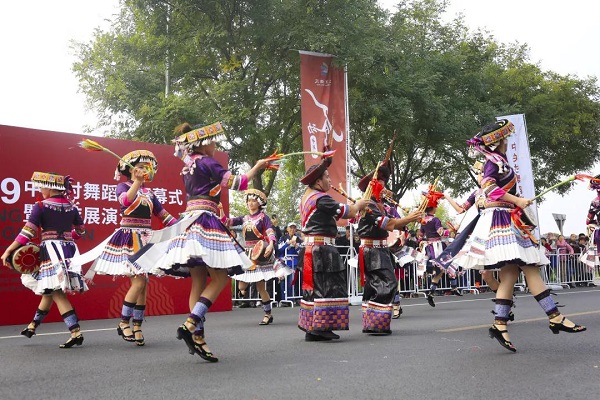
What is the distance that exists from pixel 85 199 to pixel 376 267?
19.9ft

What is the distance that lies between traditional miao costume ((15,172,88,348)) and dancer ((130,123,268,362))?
5.56ft

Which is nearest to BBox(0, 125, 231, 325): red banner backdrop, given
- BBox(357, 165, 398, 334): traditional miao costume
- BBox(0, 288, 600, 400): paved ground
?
BBox(0, 288, 600, 400): paved ground

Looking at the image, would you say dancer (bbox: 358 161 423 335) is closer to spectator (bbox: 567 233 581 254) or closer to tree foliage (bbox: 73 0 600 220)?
tree foliage (bbox: 73 0 600 220)

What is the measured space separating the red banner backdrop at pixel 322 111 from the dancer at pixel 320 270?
859cm

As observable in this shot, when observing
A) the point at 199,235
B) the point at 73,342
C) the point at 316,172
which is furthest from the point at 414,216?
the point at 73,342

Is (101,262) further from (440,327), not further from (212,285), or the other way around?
(440,327)

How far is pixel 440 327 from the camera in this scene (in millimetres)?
9500

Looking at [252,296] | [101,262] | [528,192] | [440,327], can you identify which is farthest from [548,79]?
[101,262]

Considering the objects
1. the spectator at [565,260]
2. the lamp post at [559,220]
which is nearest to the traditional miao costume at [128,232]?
the spectator at [565,260]

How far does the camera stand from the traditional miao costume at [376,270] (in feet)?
28.3

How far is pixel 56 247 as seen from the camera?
8.05 m

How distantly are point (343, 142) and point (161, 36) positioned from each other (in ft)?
22.5

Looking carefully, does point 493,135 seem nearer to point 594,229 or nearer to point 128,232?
point 128,232

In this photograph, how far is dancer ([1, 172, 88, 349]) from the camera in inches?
310
